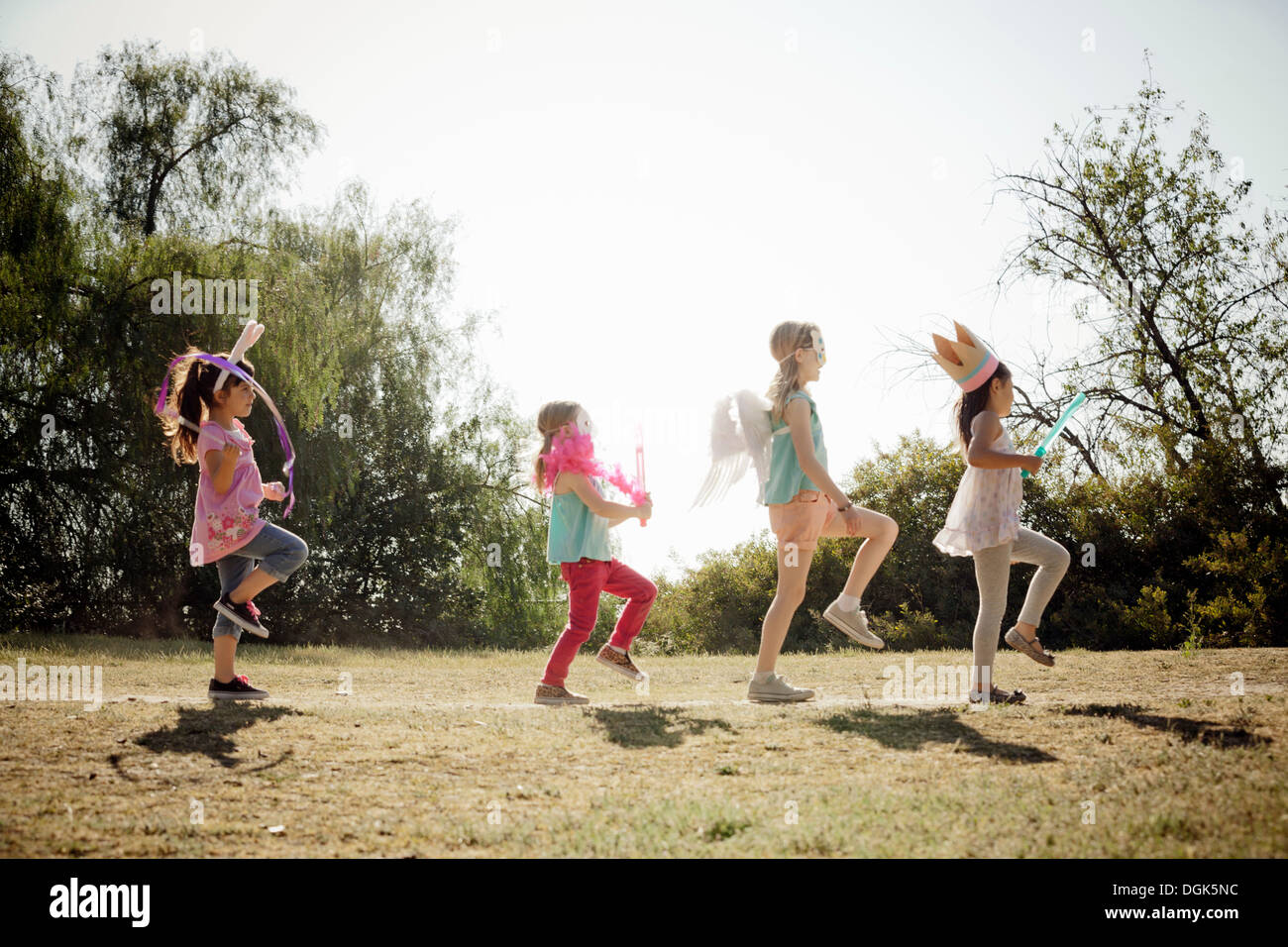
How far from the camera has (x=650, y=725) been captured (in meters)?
5.24

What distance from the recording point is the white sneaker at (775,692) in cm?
599

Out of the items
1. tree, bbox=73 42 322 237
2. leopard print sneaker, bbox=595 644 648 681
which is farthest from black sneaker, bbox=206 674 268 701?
tree, bbox=73 42 322 237

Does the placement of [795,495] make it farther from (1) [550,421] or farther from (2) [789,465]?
(1) [550,421]

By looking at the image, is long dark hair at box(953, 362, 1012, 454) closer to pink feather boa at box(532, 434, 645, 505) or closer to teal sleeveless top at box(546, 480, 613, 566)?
pink feather boa at box(532, 434, 645, 505)

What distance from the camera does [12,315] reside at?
→ 1193 centimetres

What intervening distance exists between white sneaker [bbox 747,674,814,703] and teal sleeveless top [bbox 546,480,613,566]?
1.25m

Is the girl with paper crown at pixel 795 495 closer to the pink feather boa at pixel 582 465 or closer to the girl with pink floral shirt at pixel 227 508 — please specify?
the pink feather boa at pixel 582 465

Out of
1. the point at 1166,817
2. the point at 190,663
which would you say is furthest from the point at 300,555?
the point at 1166,817

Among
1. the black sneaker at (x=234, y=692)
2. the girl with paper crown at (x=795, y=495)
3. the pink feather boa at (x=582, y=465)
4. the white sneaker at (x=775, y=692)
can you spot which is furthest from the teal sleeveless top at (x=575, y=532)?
the black sneaker at (x=234, y=692)

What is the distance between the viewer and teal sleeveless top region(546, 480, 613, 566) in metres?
5.89
